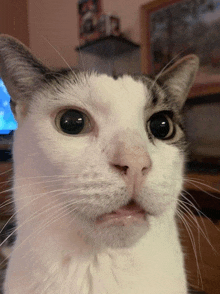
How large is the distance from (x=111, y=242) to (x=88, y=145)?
188 millimetres

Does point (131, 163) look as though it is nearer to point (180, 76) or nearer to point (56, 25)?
point (180, 76)

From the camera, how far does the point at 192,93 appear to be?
4.69 feet

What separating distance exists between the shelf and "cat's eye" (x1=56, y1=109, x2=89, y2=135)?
1067 millimetres

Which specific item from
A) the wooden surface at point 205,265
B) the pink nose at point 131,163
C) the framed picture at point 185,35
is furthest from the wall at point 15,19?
the wooden surface at point 205,265

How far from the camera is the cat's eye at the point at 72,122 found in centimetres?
49

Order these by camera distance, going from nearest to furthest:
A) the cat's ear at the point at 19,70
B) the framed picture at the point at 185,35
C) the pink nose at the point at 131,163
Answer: the pink nose at the point at 131,163 → the cat's ear at the point at 19,70 → the framed picture at the point at 185,35

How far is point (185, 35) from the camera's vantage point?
1.41m

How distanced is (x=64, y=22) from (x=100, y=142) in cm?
150

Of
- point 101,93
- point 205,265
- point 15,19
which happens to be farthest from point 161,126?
point 15,19

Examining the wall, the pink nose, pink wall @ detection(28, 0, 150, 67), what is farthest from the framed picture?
the pink nose

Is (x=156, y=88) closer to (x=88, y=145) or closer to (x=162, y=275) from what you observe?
(x=88, y=145)

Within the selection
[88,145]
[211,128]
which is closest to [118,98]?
[88,145]

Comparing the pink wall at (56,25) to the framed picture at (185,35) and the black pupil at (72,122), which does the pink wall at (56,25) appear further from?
the black pupil at (72,122)

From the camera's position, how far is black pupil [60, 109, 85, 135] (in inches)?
19.1
